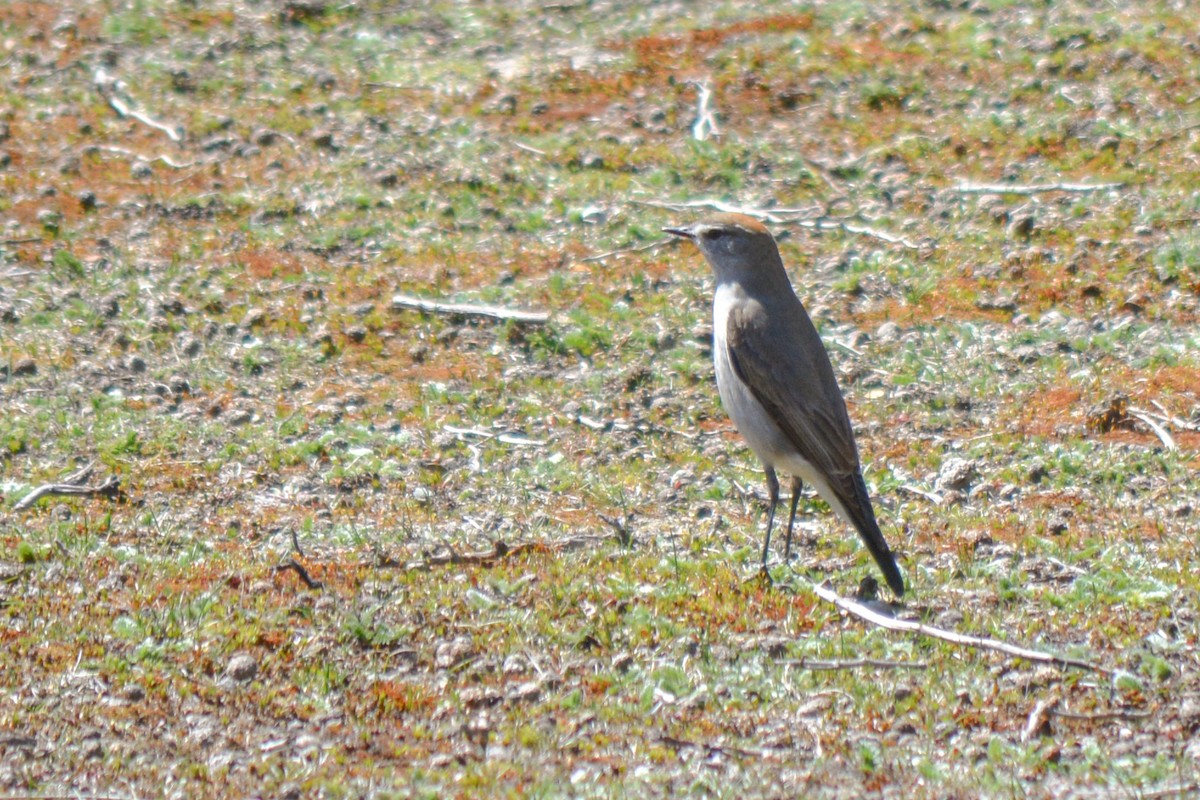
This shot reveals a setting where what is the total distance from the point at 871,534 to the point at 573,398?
321 centimetres

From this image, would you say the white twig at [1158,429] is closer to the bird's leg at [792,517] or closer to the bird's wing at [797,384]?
the bird's wing at [797,384]

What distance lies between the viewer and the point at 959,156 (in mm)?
13992

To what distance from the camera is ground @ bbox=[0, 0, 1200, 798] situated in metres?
6.36

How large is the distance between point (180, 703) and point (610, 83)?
10324 mm

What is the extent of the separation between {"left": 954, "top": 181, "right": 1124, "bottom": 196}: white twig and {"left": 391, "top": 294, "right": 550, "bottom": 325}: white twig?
156 inches

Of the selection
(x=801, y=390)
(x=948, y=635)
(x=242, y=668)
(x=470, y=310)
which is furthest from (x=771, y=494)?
(x=470, y=310)

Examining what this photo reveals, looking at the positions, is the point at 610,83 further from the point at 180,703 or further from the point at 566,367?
the point at 180,703

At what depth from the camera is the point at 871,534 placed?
7430 millimetres

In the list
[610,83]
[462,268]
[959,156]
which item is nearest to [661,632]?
[462,268]

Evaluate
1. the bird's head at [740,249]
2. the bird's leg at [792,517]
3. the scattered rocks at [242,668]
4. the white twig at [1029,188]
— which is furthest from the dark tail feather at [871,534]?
the white twig at [1029,188]

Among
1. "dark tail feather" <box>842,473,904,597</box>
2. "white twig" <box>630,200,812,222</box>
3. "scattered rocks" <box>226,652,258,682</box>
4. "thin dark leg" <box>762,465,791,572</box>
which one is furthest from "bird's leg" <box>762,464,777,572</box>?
"white twig" <box>630,200,812,222</box>

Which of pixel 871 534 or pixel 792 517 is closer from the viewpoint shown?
pixel 871 534

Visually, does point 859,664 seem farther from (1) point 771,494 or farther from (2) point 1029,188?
(2) point 1029,188

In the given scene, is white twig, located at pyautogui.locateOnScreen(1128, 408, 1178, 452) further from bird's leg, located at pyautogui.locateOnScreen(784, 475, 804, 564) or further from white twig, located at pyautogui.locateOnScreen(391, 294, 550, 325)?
white twig, located at pyautogui.locateOnScreen(391, 294, 550, 325)
